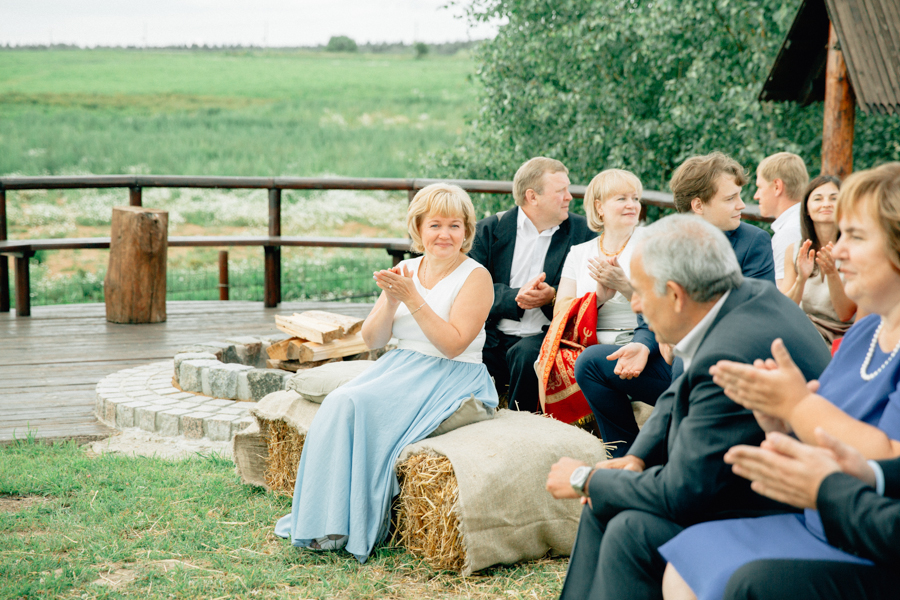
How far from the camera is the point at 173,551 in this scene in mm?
2779

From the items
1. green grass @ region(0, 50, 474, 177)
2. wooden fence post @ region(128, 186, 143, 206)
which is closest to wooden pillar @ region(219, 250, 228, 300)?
wooden fence post @ region(128, 186, 143, 206)

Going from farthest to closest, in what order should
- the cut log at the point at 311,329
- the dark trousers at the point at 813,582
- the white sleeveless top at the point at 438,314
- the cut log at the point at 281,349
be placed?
1. the cut log at the point at 281,349
2. the cut log at the point at 311,329
3. the white sleeveless top at the point at 438,314
4. the dark trousers at the point at 813,582

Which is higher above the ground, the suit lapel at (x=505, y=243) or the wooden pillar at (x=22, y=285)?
the suit lapel at (x=505, y=243)

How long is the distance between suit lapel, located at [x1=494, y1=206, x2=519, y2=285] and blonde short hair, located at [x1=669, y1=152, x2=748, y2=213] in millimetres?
800

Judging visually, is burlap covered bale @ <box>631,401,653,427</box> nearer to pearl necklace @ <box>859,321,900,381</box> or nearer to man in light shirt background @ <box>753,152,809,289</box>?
man in light shirt background @ <box>753,152,809,289</box>

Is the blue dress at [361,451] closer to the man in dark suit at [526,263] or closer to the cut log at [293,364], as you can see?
the man in dark suit at [526,263]

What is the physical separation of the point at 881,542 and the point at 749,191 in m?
8.43

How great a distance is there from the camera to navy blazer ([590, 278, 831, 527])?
171 centimetres

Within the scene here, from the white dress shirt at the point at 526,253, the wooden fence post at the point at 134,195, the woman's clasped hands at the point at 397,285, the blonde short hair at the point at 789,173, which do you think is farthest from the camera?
the wooden fence post at the point at 134,195

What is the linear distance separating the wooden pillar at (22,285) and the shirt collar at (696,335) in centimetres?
581

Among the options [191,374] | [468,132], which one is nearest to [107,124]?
[468,132]

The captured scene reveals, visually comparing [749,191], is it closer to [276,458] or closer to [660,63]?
[660,63]

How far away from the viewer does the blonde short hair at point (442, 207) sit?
3098 mm

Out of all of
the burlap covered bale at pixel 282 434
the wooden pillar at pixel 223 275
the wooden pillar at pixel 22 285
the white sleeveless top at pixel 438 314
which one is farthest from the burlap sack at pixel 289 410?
the wooden pillar at pixel 223 275
